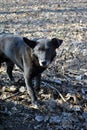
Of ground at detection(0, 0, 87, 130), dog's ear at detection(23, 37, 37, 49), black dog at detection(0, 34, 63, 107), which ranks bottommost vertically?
ground at detection(0, 0, 87, 130)

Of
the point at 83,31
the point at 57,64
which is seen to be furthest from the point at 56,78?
the point at 83,31

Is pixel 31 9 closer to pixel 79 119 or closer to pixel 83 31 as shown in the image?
pixel 83 31

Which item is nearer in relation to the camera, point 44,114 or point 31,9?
point 44,114

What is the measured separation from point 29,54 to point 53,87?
3.36 feet

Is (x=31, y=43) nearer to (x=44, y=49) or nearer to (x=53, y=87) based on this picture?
(x=44, y=49)

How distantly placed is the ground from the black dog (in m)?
0.26

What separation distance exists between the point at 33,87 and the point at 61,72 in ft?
3.72

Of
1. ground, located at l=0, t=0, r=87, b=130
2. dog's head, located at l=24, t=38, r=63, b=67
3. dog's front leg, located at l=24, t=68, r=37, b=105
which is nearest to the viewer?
dog's head, located at l=24, t=38, r=63, b=67

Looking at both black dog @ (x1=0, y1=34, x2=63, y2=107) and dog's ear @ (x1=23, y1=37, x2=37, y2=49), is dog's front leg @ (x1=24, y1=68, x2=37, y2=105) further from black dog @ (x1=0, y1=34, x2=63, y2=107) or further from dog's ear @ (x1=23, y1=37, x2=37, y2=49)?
dog's ear @ (x1=23, y1=37, x2=37, y2=49)

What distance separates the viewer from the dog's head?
480 cm

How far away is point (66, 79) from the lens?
6.45 meters

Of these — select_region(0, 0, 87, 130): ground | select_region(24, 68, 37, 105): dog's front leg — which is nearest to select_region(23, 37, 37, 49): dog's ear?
select_region(24, 68, 37, 105): dog's front leg

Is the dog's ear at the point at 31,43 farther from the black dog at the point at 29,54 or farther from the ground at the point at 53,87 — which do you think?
the ground at the point at 53,87

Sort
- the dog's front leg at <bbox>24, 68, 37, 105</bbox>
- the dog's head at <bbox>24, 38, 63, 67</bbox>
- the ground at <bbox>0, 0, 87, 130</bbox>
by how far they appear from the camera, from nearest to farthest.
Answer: the dog's head at <bbox>24, 38, 63, 67</bbox> < the ground at <bbox>0, 0, 87, 130</bbox> < the dog's front leg at <bbox>24, 68, 37, 105</bbox>
